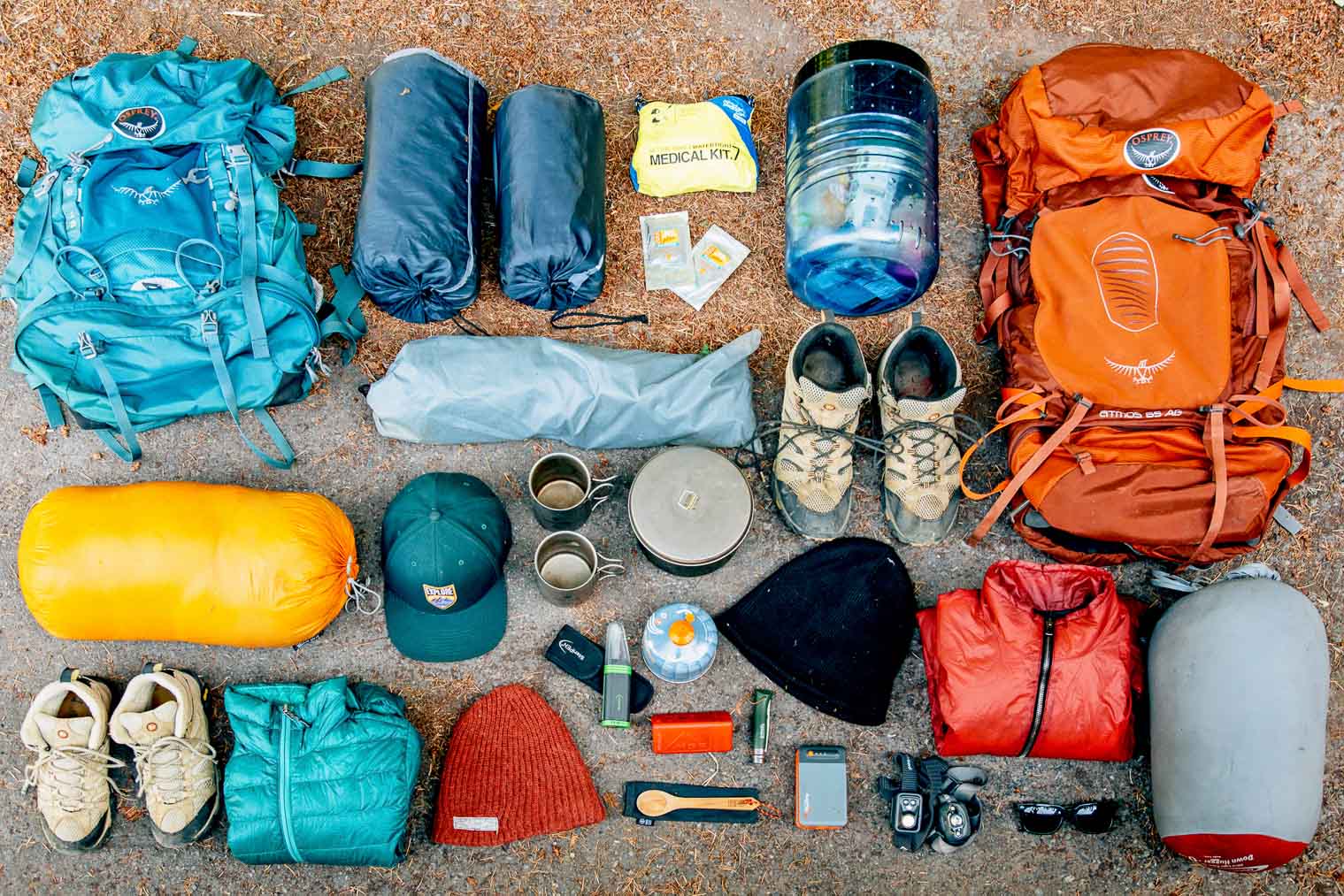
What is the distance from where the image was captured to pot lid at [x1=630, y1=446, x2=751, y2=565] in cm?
255

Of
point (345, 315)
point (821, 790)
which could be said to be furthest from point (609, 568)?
point (345, 315)

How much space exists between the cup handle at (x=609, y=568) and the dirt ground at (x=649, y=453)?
39 mm

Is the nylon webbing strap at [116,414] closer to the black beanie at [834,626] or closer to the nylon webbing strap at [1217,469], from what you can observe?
the black beanie at [834,626]

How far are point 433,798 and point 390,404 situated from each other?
1.21 m

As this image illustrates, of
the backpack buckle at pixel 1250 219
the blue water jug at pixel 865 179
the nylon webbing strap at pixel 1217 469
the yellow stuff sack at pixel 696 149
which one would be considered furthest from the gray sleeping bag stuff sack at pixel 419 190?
the backpack buckle at pixel 1250 219

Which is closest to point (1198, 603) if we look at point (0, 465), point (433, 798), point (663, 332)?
point (663, 332)

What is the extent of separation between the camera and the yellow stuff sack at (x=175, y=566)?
245 centimetres

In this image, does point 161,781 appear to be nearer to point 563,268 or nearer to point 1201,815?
point 563,268

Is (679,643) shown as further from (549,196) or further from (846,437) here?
(549,196)

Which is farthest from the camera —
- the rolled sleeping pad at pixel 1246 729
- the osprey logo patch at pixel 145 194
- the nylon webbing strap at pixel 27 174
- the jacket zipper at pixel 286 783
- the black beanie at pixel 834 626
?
the nylon webbing strap at pixel 27 174

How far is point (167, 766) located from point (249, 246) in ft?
5.04

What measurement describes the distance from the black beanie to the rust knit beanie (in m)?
0.63

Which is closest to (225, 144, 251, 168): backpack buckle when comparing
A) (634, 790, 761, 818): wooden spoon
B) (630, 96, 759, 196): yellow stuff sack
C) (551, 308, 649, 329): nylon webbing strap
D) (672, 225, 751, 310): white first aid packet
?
(551, 308, 649, 329): nylon webbing strap

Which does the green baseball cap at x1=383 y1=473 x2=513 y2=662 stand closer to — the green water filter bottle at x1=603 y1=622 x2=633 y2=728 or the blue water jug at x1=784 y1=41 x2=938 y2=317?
the green water filter bottle at x1=603 y1=622 x2=633 y2=728
